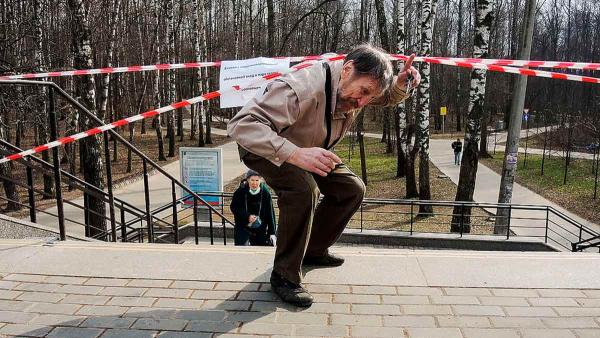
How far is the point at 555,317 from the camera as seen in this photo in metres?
2.89

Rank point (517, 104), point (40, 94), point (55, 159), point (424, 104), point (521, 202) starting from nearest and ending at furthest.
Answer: point (55, 159)
point (517, 104)
point (40, 94)
point (424, 104)
point (521, 202)

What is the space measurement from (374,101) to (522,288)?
5.20 ft

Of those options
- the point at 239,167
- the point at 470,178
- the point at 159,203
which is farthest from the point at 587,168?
the point at 159,203

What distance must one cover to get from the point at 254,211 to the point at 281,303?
3.29 m

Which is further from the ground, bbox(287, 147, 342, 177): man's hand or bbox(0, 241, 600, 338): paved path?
bbox(287, 147, 342, 177): man's hand

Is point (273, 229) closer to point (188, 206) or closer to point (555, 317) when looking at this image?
point (555, 317)

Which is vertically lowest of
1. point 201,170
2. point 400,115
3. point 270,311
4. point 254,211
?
point 201,170

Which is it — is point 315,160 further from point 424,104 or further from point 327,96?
point 424,104

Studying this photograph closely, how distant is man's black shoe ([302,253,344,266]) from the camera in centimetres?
362

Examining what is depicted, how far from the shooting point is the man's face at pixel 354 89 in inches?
112

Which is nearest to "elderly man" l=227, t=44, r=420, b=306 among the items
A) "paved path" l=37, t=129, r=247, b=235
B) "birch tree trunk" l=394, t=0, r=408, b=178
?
"paved path" l=37, t=129, r=247, b=235

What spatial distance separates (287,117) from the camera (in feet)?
8.95

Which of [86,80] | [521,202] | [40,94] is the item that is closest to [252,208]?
[86,80]

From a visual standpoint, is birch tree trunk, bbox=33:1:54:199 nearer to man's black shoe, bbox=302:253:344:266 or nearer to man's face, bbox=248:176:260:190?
man's face, bbox=248:176:260:190
